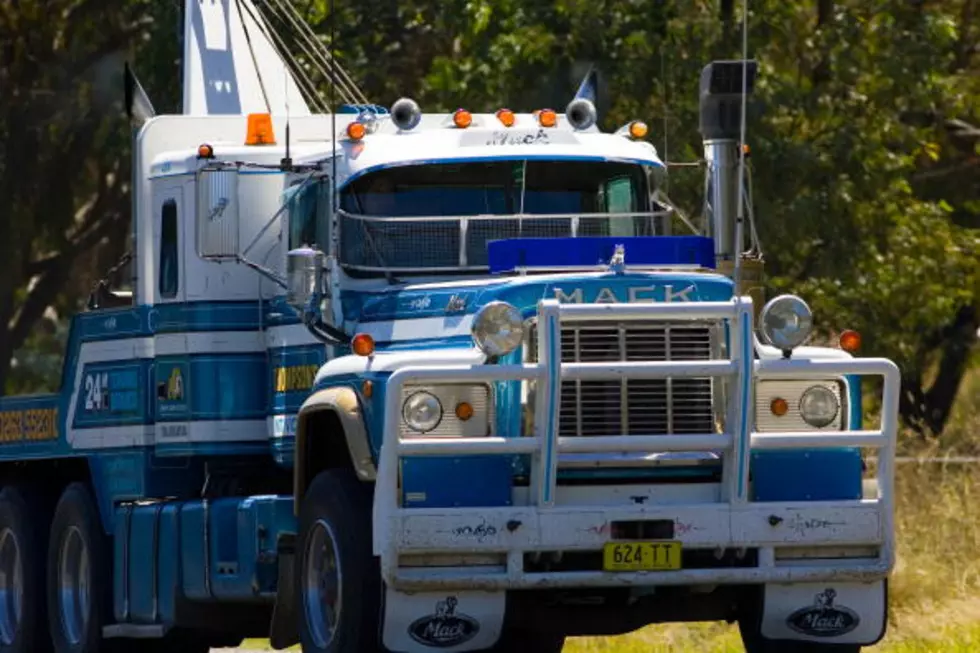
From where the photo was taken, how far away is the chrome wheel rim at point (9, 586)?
1795cm

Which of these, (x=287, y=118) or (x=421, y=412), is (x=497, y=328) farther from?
(x=287, y=118)

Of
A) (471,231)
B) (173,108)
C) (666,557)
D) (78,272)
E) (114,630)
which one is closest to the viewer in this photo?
(666,557)

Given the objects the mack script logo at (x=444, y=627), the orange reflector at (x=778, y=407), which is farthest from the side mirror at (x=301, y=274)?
the orange reflector at (x=778, y=407)

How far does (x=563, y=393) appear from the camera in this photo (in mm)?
12945

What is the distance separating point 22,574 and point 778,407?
6.44 metres

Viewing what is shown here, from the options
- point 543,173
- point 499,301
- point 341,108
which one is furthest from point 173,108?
point 499,301

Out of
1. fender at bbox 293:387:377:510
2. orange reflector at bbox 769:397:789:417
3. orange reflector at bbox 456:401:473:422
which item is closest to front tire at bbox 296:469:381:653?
fender at bbox 293:387:377:510

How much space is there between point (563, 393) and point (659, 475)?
63cm

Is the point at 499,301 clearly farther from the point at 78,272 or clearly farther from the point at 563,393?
the point at 78,272

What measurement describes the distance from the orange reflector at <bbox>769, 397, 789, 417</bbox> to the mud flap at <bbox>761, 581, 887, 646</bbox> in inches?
33.0

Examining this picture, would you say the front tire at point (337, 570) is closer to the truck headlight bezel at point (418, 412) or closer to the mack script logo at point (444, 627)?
the mack script logo at point (444, 627)

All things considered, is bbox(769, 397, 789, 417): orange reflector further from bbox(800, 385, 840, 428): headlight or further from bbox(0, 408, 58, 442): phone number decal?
bbox(0, 408, 58, 442): phone number decal

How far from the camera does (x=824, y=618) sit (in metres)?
13.3

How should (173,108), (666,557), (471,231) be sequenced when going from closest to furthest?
(666,557)
(471,231)
(173,108)
